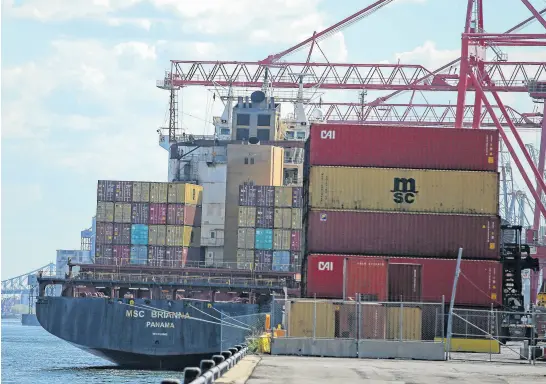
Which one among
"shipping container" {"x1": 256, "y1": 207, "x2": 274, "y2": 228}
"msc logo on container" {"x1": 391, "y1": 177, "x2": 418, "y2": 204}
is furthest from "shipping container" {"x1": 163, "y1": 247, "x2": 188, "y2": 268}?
"msc logo on container" {"x1": 391, "y1": 177, "x2": 418, "y2": 204}

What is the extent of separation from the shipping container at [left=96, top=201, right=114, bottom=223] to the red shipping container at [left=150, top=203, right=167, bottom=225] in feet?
9.22

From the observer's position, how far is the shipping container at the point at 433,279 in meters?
43.4

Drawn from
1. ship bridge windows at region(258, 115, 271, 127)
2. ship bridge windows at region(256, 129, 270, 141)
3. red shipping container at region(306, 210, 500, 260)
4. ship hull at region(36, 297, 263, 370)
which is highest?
ship bridge windows at region(258, 115, 271, 127)

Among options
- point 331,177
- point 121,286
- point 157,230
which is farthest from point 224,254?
point 331,177

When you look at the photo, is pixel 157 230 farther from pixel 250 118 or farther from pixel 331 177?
pixel 331 177

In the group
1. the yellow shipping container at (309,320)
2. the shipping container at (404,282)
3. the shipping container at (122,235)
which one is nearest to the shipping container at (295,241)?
the shipping container at (122,235)

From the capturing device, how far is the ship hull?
201 feet

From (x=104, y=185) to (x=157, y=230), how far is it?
527 centimetres

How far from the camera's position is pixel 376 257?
43.5 m

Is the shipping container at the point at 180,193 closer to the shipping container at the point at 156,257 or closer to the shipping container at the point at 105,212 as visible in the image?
the shipping container at the point at 156,257

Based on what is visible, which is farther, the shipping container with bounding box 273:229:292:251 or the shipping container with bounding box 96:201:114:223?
the shipping container with bounding box 96:201:114:223

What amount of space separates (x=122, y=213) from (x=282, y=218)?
11.0 metres

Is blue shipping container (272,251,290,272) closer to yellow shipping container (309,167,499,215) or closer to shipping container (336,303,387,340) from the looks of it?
yellow shipping container (309,167,499,215)

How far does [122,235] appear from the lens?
254 ft
